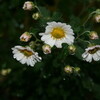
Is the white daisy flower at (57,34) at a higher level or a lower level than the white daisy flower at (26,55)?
higher

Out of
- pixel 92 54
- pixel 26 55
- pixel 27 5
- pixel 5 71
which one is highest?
pixel 27 5

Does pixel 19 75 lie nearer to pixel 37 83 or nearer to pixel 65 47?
pixel 37 83

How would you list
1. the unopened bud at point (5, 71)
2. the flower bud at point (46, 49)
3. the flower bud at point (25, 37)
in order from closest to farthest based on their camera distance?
1. the flower bud at point (46, 49)
2. the flower bud at point (25, 37)
3. the unopened bud at point (5, 71)

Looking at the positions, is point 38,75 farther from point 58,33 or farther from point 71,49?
point 71,49

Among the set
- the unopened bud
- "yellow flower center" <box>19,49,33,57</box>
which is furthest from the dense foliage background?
"yellow flower center" <box>19,49,33,57</box>

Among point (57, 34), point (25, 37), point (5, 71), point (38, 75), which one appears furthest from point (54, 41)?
point (5, 71)

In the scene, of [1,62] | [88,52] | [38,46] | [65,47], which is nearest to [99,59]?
[88,52]

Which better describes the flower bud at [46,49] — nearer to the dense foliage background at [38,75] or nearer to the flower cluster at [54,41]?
the flower cluster at [54,41]

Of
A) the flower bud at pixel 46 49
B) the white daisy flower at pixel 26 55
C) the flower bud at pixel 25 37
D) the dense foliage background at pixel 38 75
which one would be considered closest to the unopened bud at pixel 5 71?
the dense foliage background at pixel 38 75
